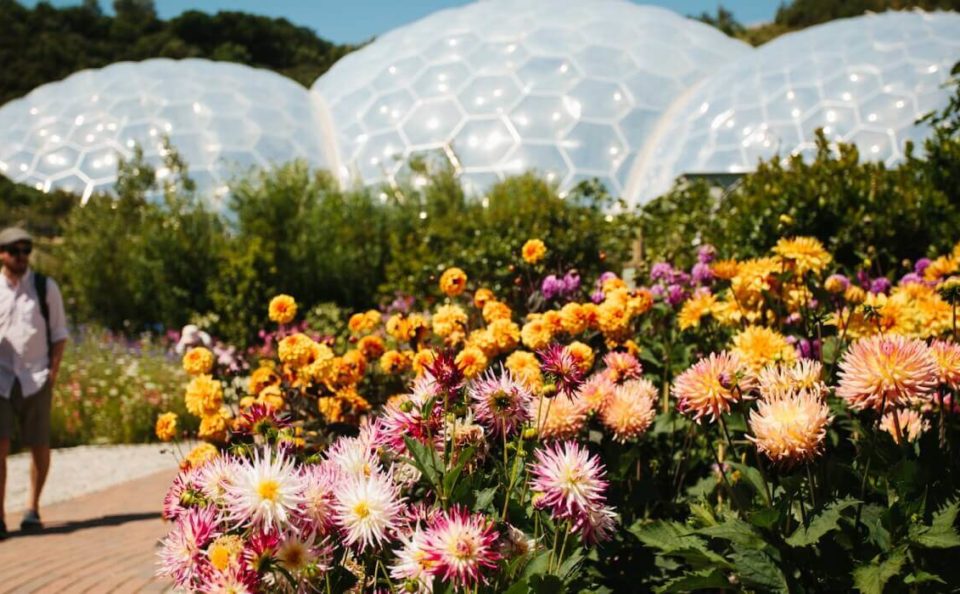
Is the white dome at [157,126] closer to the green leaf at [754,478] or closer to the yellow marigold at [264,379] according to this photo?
the yellow marigold at [264,379]

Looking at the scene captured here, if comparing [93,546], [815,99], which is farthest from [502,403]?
[815,99]

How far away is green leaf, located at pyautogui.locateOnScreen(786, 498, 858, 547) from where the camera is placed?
5.13ft

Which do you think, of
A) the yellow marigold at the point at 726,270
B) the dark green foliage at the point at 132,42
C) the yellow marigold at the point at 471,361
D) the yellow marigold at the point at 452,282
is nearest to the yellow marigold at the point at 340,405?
the yellow marigold at the point at 452,282

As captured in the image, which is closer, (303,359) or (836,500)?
(836,500)

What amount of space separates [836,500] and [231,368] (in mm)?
2254

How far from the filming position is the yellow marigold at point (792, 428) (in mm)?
1493

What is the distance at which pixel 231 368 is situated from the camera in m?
3.18

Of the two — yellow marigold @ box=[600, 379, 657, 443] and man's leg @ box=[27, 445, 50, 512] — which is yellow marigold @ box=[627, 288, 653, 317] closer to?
yellow marigold @ box=[600, 379, 657, 443]

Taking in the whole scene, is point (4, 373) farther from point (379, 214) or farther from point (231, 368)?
point (379, 214)

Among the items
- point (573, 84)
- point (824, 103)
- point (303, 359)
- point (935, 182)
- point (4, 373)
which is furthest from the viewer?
point (573, 84)

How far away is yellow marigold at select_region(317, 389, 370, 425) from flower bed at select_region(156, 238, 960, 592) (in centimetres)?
9

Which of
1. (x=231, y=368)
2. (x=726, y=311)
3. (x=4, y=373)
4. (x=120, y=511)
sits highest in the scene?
(x=726, y=311)

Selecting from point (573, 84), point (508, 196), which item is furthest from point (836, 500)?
point (573, 84)

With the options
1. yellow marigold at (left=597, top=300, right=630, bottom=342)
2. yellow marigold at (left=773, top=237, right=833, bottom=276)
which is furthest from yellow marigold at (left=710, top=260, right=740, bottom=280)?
yellow marigold at (left=597, top=300, right=630, bottom=342)
